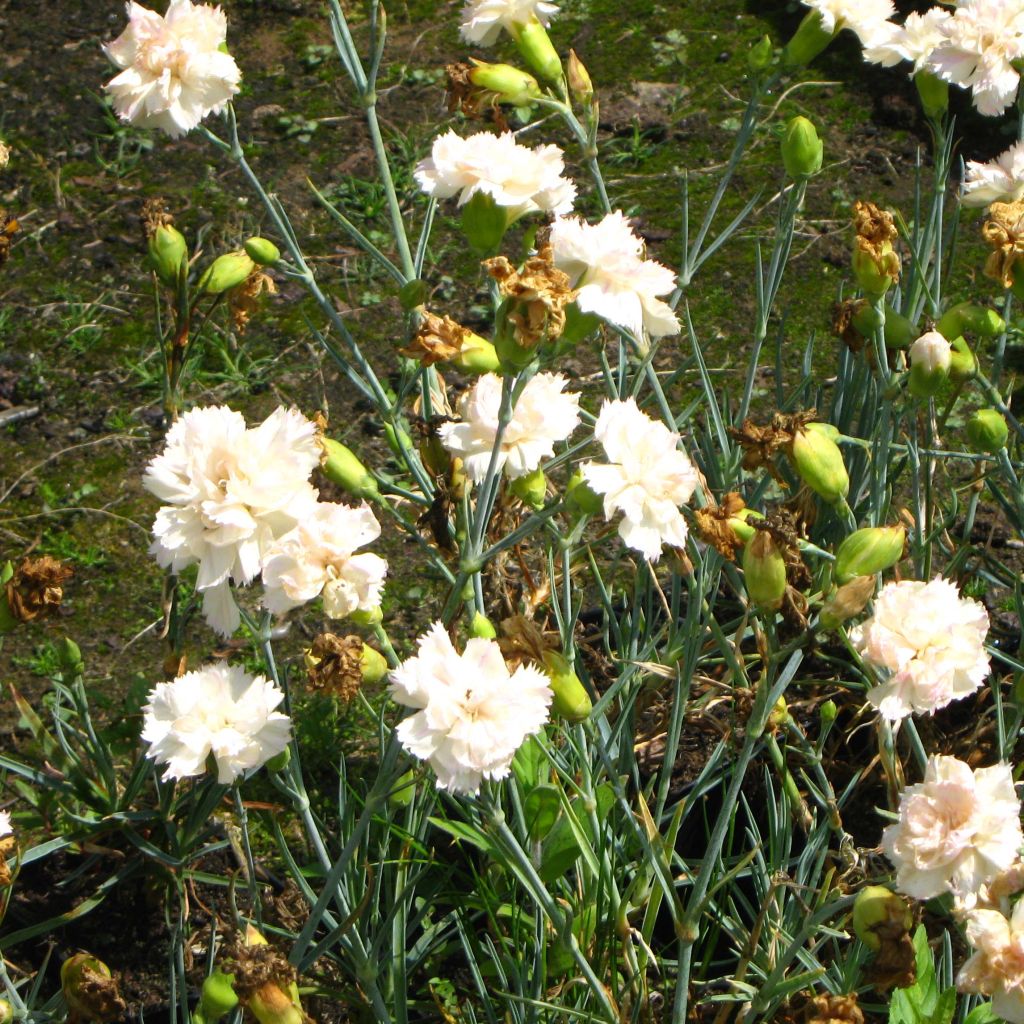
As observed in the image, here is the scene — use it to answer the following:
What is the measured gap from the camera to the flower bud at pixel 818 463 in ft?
4.16

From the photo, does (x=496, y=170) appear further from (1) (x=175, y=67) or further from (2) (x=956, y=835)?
(2) (x=956, y=835)

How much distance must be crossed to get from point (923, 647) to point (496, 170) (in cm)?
60

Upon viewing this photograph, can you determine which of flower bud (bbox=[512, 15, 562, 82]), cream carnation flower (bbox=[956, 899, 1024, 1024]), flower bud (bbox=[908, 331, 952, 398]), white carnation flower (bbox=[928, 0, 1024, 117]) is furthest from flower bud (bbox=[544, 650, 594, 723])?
white carnation flower (bbox=[928, 0, 1024, 117])

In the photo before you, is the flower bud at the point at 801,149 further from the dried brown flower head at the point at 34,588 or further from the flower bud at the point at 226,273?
the dried brown flower head at the point at 34,588

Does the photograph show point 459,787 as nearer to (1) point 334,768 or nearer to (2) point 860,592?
(2) point 860,592

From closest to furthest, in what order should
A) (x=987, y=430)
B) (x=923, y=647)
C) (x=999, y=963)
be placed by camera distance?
(x=999, y=963), (x=923, y=647), (x=987, y=430)

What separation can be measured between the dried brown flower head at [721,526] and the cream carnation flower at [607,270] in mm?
202

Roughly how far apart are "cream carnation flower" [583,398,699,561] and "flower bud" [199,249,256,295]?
0.62 m

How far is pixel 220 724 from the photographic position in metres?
1.16

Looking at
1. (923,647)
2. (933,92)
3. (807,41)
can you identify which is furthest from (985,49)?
(923,647)

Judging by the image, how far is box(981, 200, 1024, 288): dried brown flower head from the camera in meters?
1.39

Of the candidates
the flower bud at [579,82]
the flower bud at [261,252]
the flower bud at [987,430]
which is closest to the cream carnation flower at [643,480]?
the flower bud at [987,430]

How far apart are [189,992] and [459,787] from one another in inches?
30.6

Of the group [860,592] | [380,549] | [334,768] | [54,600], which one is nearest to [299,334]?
[380,549]
